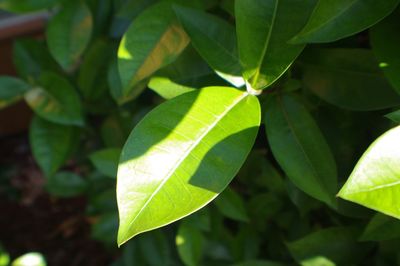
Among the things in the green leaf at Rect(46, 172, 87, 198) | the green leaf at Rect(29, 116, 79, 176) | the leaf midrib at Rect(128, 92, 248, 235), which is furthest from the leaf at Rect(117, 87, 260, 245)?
the green leaf at Rect(46, 172, 87, 198)

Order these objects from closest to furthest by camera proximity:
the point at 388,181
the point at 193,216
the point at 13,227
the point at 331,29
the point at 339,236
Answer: the point at 388,181 → the point at 331,29 → the point at 339,236 → the point at 193,216 → the point at 13,227

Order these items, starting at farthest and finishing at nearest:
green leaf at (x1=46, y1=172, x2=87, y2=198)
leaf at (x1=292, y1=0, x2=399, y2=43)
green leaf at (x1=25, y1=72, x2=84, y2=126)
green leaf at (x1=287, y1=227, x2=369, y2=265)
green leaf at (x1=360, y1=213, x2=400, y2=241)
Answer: green leaf at (x1=46, y1=172, x2=87, y2=198) → green leaf at (x1=25, y1=72, x2=84, y2=126) → green leaf at (x1=287, y1=227, x2=369, y2=265) → green leaf at (x1=360, y1=213, x2=400, y2=241) → leaf at (x1=292, y1=0, x2=399, y2=43)

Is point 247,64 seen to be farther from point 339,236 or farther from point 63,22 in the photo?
point 63,22

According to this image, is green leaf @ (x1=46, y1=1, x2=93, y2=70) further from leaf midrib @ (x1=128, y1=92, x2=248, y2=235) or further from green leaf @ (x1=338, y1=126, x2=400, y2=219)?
green leaf @ (x1=338, y1=126, x2=400, y2=219)

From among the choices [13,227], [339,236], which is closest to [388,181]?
[339,236]

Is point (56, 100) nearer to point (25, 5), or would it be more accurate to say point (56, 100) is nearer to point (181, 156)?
point (25, 5)
